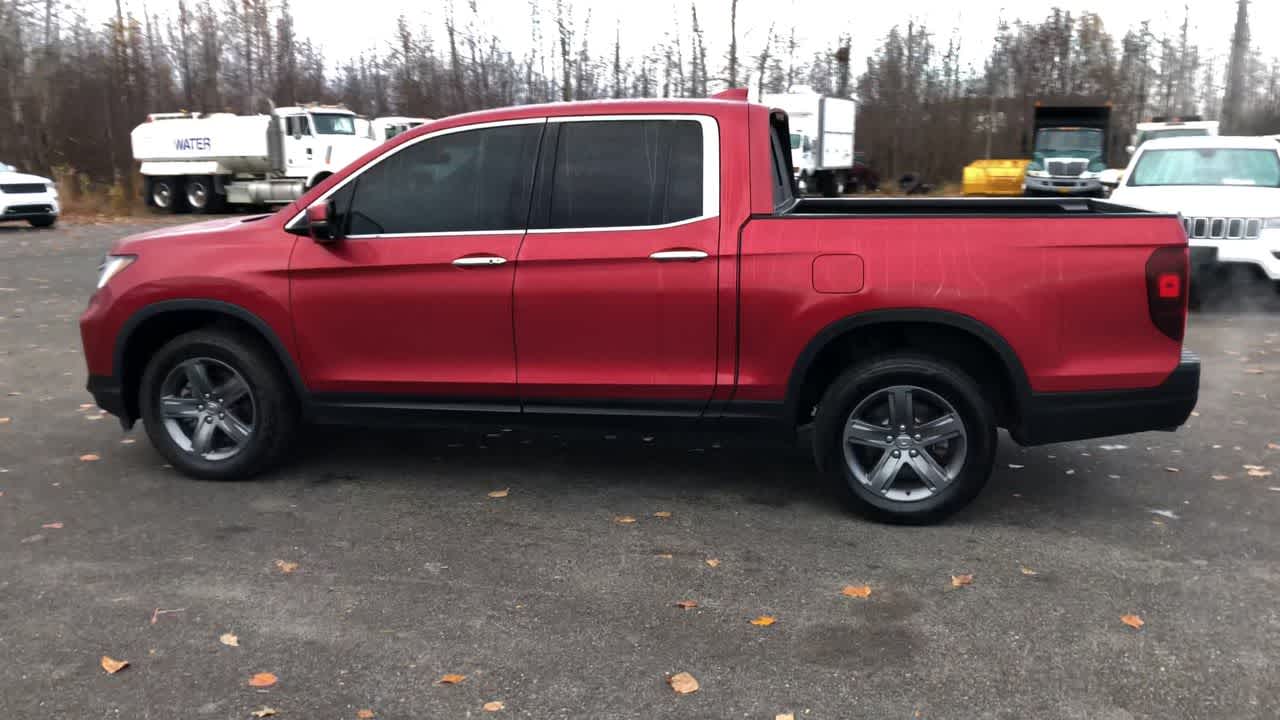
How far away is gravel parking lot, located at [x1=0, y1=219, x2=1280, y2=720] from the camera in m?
3.50

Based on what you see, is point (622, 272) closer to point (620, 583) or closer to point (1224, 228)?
point (620, 583)

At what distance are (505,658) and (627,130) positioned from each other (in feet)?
8.71

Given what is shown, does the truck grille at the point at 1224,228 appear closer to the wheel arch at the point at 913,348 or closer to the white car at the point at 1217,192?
the white car at the point at 1217,192

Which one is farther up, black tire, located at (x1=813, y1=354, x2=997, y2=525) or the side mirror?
the side mirror

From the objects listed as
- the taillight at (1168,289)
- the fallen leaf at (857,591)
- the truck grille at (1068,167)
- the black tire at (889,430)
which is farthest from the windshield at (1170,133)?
the fallen leaf at (857,591)

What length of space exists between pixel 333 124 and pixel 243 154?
8.04ft

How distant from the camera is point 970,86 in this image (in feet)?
131

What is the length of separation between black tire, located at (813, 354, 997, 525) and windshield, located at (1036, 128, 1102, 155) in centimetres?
2597

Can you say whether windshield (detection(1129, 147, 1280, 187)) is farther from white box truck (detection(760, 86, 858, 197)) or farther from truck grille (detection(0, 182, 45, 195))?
truck grille (detection(0, 182, 45, 195))

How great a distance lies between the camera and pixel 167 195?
30.2 meters

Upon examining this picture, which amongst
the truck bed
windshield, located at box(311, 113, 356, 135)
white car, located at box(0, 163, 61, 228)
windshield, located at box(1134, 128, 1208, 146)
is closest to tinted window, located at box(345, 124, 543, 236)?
the truck bed

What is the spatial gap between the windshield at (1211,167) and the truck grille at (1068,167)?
15.6 metres

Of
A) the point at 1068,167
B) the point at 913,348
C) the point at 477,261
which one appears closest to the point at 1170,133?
the point at 1068,167

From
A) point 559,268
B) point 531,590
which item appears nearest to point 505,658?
point 531,590
